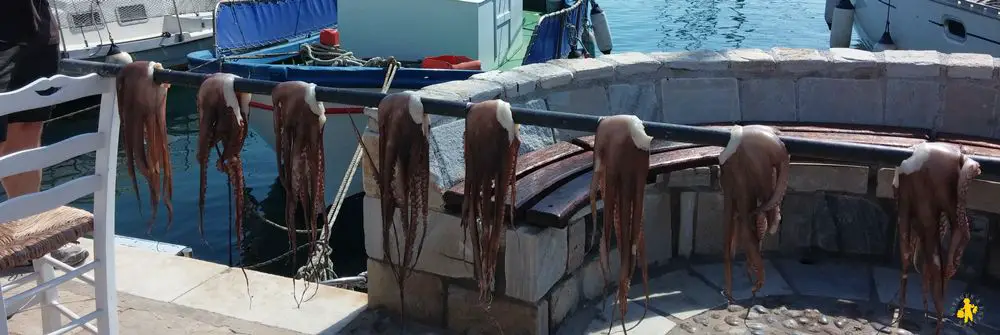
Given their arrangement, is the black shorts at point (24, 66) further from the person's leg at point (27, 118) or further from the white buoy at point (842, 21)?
the white buoy at point (842, 21)

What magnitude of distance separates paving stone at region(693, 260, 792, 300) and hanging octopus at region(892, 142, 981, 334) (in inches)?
88.5

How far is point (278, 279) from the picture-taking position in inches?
181

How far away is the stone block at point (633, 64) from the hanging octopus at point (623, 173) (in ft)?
9.16

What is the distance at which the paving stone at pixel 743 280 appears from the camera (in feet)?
14.4

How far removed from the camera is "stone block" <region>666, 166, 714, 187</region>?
4.46 meters

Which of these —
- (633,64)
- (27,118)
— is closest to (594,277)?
(633,64)

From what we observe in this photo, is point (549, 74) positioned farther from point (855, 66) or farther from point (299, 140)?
point (299, 140)

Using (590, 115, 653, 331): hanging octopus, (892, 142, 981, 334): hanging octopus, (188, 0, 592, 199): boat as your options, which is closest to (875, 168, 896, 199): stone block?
(892, 142, 981, 334): hanging octopus

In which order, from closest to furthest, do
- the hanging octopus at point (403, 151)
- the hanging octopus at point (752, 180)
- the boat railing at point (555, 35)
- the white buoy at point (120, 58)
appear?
the hanging octopus at point (752, 180) → the hanging octopus at point (403, 151) → the white buoy at point (120, 58) → the boat railing at point (555, 35)

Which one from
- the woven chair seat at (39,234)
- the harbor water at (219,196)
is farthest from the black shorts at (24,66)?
the woven chair seat at (39,234)

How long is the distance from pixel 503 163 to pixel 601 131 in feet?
0.99

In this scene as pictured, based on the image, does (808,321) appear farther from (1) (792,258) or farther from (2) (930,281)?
(2) (930,281)

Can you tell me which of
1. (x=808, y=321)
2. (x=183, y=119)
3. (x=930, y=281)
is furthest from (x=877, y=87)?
(x=183, y=119)

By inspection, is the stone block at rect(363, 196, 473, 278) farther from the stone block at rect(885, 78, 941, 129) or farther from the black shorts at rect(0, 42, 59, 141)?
the stone block at rect(885, 78, 941, 129)
